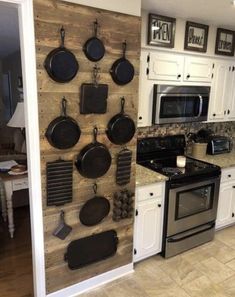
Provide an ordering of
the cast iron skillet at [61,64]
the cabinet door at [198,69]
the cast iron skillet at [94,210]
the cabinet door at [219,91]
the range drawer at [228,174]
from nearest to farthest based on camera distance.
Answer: the cast iron skillet at [61,64] < the cast iron skillet at [94,210] < the cabinet door at [198,69] < the range drawer at [228,174] < the cabinet door at [219,91]

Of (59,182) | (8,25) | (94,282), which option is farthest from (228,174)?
(8,25)

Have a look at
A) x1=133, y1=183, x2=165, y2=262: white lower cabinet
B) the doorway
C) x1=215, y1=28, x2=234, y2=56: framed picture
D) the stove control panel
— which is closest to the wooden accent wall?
x1=133, y1=183, x2=165, y2=262: white lower cabinet

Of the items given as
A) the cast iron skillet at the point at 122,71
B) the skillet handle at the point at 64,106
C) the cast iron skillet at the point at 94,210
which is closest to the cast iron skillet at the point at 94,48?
the cast iron skillet at the point at 122,71

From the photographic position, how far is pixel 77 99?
181 centimetres

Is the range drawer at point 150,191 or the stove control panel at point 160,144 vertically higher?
the stove control panel at point 160,144

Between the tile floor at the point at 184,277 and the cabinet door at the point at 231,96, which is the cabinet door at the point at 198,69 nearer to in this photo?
the cabinet door at the point at 231,96

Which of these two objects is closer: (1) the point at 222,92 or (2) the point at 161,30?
(2) the point at 161,30

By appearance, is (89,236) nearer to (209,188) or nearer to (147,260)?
(147,260)

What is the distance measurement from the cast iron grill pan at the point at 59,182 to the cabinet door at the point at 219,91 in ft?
6.47

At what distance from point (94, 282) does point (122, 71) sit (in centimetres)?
173

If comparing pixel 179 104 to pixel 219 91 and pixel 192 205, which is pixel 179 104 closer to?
pixel 219 91

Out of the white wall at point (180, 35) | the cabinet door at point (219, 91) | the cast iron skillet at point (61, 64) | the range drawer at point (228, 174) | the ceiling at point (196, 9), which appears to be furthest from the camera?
the cabinet door at point (219, 91)

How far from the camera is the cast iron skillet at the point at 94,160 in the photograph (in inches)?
74.2

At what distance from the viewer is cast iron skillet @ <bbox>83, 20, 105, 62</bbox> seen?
176 cm
